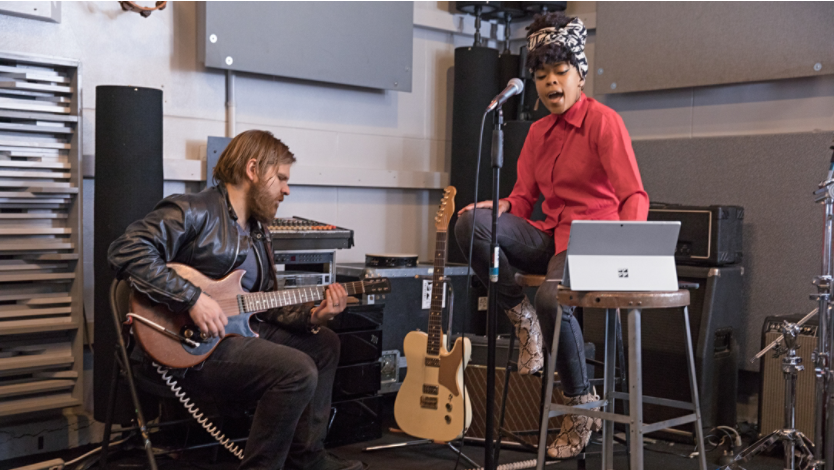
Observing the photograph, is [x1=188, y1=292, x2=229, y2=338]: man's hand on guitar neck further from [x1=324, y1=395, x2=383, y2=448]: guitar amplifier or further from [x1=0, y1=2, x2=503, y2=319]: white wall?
[x1=0, y1=2, x2=503, y2=319]: white wall

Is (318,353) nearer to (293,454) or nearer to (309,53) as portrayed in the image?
(293,454)

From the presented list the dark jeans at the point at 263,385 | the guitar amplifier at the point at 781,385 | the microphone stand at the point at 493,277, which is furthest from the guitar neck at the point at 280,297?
the guitar amplifier at the point at 781,385

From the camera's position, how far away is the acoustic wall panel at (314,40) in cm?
354

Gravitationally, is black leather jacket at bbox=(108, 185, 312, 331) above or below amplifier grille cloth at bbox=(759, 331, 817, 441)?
above

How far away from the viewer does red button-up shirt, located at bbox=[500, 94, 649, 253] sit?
93.0 inches

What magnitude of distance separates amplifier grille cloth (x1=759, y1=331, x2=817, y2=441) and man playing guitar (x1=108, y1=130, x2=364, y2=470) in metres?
1.82

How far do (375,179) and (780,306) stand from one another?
7.18 feet

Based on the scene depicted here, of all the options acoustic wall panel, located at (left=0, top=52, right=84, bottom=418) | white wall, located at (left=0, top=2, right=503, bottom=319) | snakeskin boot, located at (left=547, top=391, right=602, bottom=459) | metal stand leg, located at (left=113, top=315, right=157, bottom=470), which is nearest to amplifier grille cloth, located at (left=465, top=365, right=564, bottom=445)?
snakeskin boot, located at (left=547, top=391, right=602, bottom=459)

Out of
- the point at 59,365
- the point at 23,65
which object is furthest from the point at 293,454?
the point at 23,65

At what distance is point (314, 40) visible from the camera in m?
3.85

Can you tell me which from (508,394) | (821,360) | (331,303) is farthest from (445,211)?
(821,360)

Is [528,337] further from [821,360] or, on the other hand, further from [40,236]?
[40,236]

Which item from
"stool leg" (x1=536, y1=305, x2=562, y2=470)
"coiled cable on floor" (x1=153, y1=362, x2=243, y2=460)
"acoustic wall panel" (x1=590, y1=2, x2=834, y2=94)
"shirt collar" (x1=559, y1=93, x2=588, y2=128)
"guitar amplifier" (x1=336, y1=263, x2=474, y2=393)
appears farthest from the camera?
"guitar amplifier" (x1=336, y1=263, x2=474, y2=393)

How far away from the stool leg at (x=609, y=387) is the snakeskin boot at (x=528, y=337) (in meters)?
0.30
